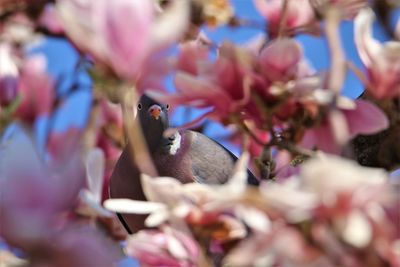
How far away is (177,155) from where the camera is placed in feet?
3.71

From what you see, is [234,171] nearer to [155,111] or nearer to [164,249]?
[164,249]

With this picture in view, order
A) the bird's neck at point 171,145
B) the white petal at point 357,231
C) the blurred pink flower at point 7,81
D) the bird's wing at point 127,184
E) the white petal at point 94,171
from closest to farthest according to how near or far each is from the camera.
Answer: the white petal at point 357,231 → the white petal at point 94,171 → the blurred pink flower at point 7,81 → the bird's wing at point 127,184 → the bird's neck at point 171,145

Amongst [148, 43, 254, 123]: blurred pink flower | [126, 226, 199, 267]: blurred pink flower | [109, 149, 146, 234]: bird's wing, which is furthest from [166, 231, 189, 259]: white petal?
[109, 149, 146, 234]: bird's wing

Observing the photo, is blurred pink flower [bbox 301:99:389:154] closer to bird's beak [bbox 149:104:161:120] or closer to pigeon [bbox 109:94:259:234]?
pigeon [bbox 109:94:259:234]

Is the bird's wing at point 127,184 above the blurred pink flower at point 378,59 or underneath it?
underneath

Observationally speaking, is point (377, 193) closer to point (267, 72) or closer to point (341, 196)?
point (341, 196)

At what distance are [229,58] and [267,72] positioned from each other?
0.10 feet

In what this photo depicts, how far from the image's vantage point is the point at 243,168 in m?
0.44

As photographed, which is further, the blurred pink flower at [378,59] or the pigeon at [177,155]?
the pigeon at [177,155]

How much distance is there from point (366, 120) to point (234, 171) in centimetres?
11

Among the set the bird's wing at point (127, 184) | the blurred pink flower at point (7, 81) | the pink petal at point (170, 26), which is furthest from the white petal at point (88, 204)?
the bird's wing at point (127, 184)

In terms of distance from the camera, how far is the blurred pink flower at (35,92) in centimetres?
70

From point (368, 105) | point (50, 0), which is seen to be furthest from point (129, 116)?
point (50, 0)

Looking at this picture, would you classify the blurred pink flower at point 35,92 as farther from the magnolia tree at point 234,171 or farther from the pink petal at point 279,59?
the pink petal at point 279,59
